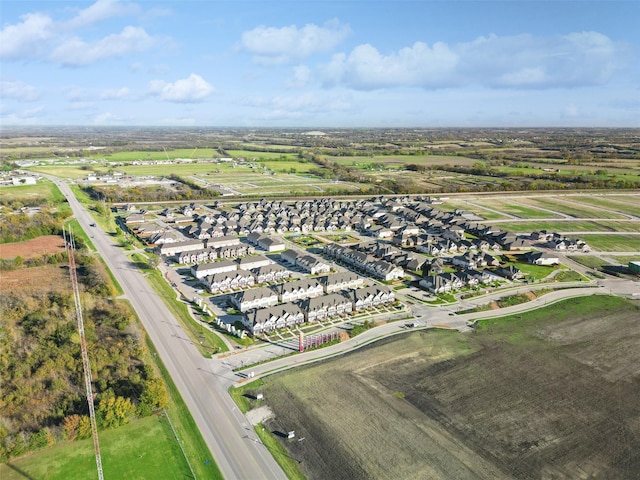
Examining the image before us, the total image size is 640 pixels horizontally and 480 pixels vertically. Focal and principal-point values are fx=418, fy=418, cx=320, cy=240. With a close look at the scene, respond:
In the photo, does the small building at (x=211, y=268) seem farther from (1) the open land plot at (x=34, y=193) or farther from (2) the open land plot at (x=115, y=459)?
(1) the open land plot at (x=34, y=193)

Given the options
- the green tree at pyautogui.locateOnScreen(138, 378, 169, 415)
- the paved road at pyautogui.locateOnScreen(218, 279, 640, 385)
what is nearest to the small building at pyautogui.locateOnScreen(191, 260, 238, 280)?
the paved road at pyautogui.locateOnScreen(218, 279, 640, 385)

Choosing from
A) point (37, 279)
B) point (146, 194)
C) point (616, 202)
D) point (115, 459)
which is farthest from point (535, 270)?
point (146, 194)

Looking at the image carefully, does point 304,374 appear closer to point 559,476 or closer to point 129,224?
point 559,476

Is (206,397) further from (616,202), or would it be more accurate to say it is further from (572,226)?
(616,202)

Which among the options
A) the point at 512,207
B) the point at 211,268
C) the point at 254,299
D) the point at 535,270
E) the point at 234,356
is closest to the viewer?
the point at 234,356

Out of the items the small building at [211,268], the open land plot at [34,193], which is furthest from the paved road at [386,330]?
the open land plot at [34,193]

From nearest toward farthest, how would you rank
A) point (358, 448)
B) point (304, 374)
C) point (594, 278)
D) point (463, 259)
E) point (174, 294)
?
point (358, 448) < point (304, 374) < point (174, 294) < point (594, 278) < point (463, 259)

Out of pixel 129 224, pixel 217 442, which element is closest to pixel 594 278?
pixel 217 442
